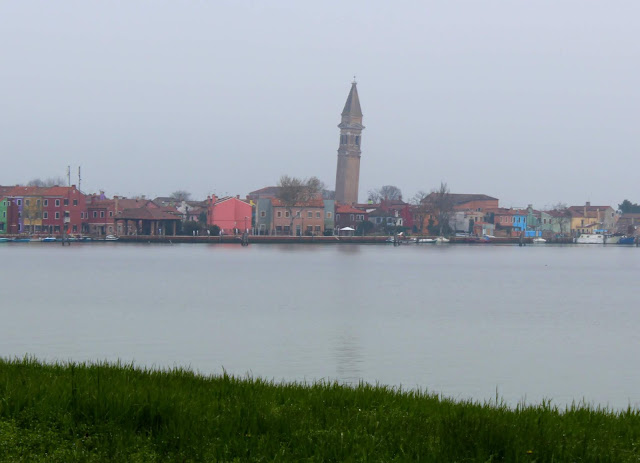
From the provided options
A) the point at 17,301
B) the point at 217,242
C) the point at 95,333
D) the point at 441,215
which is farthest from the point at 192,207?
the point at 95,333

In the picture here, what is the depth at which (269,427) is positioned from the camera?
9383 millimetres

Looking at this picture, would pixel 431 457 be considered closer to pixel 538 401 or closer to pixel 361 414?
pixel 361 414

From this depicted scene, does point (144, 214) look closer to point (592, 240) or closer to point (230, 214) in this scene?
point (230, 214)

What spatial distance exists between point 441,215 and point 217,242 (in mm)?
45909

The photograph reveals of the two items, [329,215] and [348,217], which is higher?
[329,215]

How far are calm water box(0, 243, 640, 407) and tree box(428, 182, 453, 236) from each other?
11114cm

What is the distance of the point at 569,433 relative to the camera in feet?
31.2

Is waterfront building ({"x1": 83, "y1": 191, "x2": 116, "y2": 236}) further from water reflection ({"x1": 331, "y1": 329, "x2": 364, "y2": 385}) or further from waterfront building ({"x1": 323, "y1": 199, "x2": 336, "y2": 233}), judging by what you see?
water reflection ({"x1": 331, "y1": 329, "x2": 364, "y2": 385})

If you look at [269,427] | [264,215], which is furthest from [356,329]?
[264,215]

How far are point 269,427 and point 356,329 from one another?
22944 millimetres

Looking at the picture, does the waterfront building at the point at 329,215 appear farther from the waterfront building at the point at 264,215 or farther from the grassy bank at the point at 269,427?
the grassy bank at the point at 269,427

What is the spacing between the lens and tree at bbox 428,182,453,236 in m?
177

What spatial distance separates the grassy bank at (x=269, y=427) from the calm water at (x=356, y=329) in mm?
7608

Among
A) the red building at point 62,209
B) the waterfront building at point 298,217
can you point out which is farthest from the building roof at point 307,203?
the red building at point 62,209
